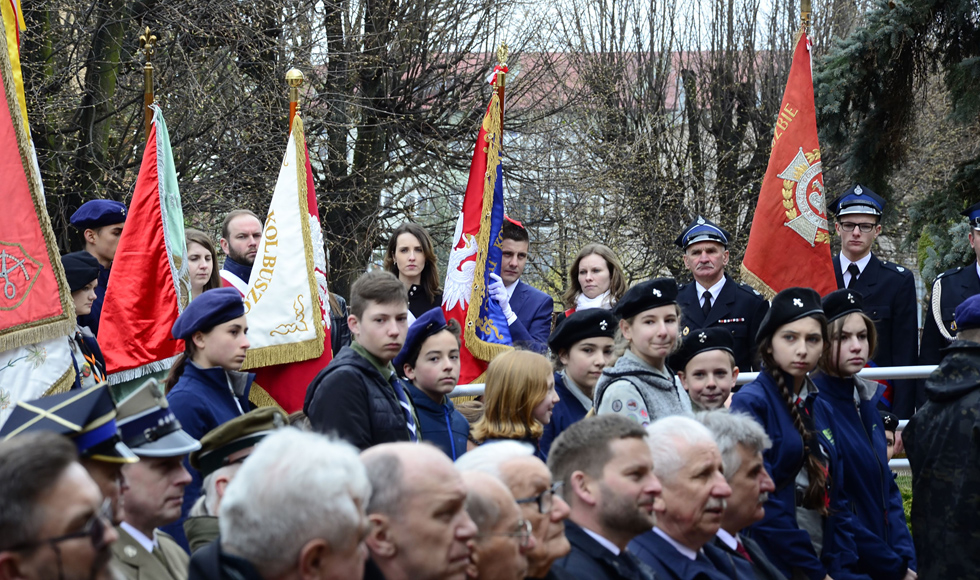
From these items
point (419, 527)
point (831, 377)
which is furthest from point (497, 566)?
point (831, 377)

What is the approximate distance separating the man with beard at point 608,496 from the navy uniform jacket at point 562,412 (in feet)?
5.23

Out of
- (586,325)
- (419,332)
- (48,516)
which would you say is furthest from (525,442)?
(48,516)

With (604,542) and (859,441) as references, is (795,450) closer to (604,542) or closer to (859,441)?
(859,441)

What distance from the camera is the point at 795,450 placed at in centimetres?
479

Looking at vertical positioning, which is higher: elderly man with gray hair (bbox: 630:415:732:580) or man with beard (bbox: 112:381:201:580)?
man with beard (bbox: 112:381:201:580)

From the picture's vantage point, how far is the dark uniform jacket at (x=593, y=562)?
10.9 ft

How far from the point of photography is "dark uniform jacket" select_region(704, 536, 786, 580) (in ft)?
13.0

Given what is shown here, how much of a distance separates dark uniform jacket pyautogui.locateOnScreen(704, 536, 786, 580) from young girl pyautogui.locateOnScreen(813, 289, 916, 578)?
2.90 feet

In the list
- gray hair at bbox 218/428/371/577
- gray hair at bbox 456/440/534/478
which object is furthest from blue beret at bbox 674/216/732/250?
gray hair at bbox 218/428/371/577

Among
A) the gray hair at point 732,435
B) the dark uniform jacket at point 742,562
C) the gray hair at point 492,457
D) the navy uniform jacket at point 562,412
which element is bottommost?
the dark uniform jacket at point 742,562

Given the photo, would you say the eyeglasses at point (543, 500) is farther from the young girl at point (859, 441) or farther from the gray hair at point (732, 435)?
the young girl at point (859, 441)

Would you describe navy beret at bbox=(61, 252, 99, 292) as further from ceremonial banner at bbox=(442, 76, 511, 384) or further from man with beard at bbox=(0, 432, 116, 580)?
man with beard at bbox=(0, 432, 116, 580)

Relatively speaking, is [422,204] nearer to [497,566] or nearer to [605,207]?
[605,207]

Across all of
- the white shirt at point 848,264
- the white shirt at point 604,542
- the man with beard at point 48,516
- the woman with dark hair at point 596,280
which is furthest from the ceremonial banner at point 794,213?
the man with beard at point 48,516
